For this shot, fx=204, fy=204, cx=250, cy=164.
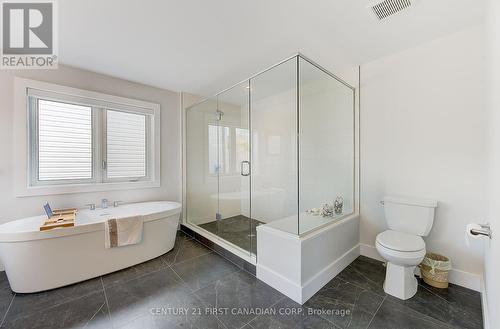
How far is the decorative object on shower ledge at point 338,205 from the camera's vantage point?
2.42m

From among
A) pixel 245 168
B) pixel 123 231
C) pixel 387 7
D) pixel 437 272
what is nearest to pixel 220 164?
pixel 245 168

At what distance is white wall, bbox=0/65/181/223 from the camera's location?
2.16 meters

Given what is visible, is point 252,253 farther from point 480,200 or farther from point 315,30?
point 315,30

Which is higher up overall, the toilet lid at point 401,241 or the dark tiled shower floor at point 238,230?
the toilet lid at point 401,241

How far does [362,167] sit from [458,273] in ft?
4.21

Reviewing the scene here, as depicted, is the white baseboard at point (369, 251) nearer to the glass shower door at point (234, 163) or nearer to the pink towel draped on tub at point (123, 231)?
the glass shower door at point (234, 163)

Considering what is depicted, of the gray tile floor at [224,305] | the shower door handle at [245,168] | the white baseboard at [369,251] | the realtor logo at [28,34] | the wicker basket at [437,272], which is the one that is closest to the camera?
the gray tile floor at [224,305]

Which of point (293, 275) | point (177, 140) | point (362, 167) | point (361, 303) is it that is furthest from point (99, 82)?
point (361, 303)

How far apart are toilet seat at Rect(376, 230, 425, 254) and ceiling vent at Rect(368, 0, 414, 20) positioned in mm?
1901

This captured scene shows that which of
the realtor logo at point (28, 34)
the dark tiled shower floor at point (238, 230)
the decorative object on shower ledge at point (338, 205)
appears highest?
the realtor logo at point (28, 34)

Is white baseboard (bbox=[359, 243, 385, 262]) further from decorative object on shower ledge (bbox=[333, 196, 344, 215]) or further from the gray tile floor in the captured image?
decorative object on shower ledge (bbox=[333, 196, 344, 215])

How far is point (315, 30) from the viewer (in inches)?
72.6

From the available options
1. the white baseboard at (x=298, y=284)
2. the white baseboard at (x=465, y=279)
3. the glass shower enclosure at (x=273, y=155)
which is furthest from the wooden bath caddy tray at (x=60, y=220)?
the white baseboard at (x=465, y=279)

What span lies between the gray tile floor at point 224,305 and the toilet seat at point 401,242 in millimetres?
449
